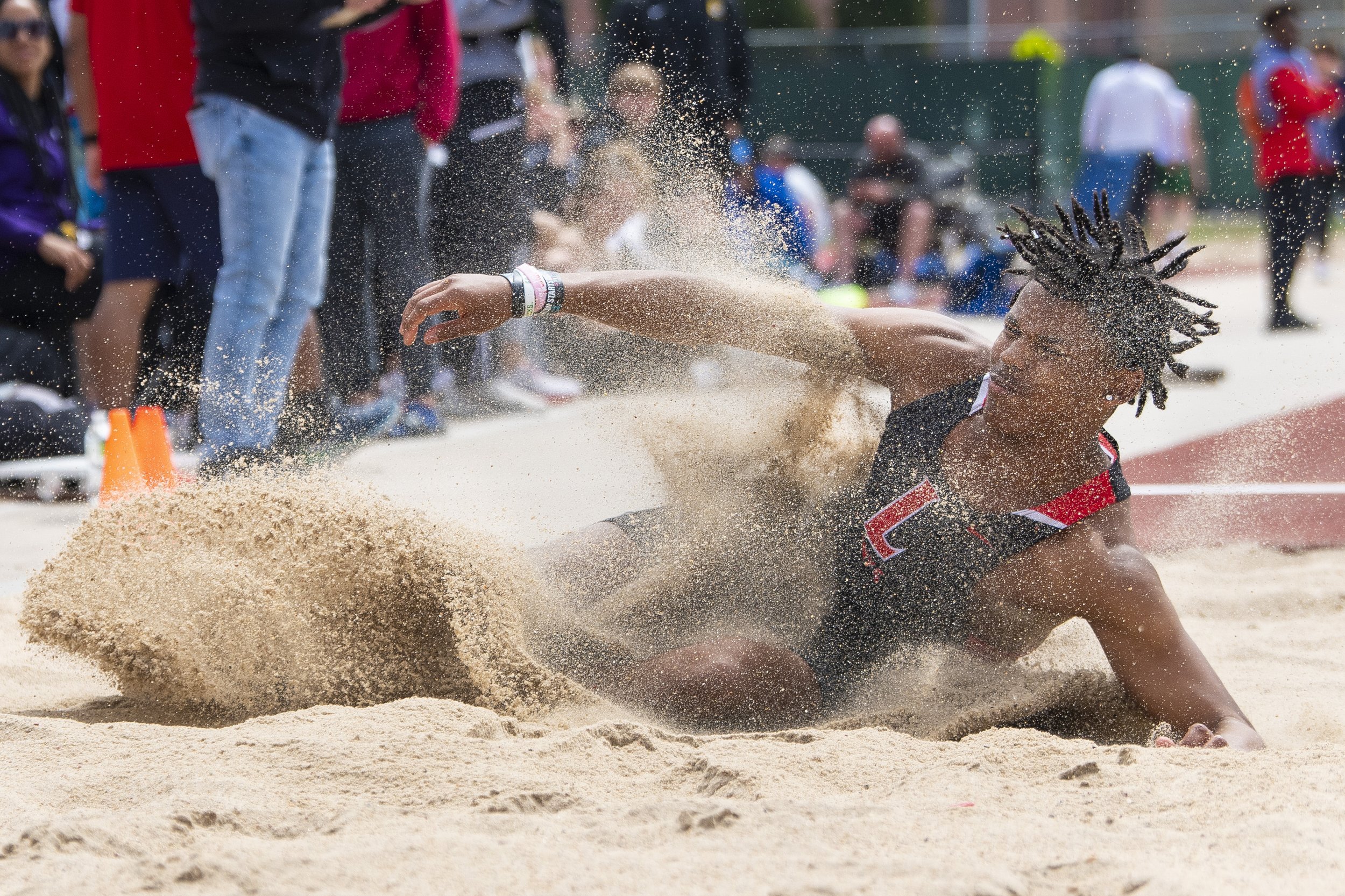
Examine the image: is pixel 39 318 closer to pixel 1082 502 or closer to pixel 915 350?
pixel 915 350

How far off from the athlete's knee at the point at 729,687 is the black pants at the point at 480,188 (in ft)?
12.6

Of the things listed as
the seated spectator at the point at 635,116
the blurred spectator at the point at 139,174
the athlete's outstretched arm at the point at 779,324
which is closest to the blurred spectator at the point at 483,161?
the seated spectator at the point at 635,116

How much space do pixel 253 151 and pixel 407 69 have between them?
1.21 metres

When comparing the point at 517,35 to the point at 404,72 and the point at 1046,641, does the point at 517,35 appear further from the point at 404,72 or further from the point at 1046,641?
the point at 1046,641

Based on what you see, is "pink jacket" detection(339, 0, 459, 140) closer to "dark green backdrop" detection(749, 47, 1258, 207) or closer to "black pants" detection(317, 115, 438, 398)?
"black pants" detection(317, 115, 438, 398)

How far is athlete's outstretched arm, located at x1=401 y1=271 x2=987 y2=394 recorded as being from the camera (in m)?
3.05

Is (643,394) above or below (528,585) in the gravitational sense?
above

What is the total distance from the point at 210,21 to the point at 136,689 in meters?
2.86

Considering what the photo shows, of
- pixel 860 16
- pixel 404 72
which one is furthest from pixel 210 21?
pixel 860 16

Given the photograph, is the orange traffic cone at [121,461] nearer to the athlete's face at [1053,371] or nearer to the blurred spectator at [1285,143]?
the athlete's face at [1053,371]

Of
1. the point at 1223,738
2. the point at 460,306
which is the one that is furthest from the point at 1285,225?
the point at 460,306

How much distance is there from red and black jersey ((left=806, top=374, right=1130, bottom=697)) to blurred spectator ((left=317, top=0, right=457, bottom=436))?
3287mm

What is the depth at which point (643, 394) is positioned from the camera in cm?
372

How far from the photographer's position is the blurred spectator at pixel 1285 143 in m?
9.80
